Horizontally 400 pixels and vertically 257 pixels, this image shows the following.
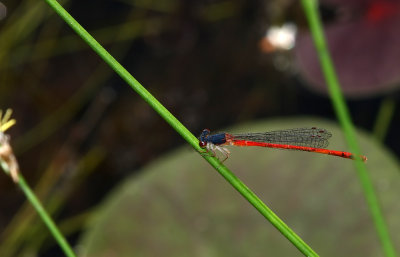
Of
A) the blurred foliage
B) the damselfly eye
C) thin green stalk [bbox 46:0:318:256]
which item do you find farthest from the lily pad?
thin green stalk [bbox 46:0:318:256]

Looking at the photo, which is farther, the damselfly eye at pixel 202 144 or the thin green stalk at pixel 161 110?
the damselfly eye at pixel 202 144

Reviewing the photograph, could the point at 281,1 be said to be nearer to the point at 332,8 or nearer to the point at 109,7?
the point at 332,8

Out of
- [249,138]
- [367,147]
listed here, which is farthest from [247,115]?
[249,138]

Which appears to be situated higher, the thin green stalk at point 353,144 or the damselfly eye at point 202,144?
the damselfly eye at point 202,144

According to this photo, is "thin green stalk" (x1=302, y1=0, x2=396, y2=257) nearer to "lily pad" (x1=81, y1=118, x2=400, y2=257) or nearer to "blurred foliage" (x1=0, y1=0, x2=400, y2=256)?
"lily pad" (x1=81, y1=118, x2=400, y2=257)

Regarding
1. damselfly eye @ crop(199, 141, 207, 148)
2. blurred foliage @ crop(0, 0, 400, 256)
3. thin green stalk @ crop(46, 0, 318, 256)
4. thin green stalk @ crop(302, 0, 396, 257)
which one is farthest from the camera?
blurred foliage @ crop(0, 0, 400, 256)

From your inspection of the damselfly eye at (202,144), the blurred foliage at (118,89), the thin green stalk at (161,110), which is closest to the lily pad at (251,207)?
the damselfly eye at (202,144)

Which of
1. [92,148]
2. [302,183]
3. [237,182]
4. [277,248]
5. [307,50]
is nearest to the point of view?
[237,182]

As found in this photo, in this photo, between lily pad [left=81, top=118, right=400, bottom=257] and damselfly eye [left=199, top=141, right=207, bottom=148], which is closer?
damselfly eye [left=199, top=141, right=207, bottom=148]

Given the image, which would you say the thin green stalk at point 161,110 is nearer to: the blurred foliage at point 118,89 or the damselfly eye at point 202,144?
the damselfly eye at point 202,144
